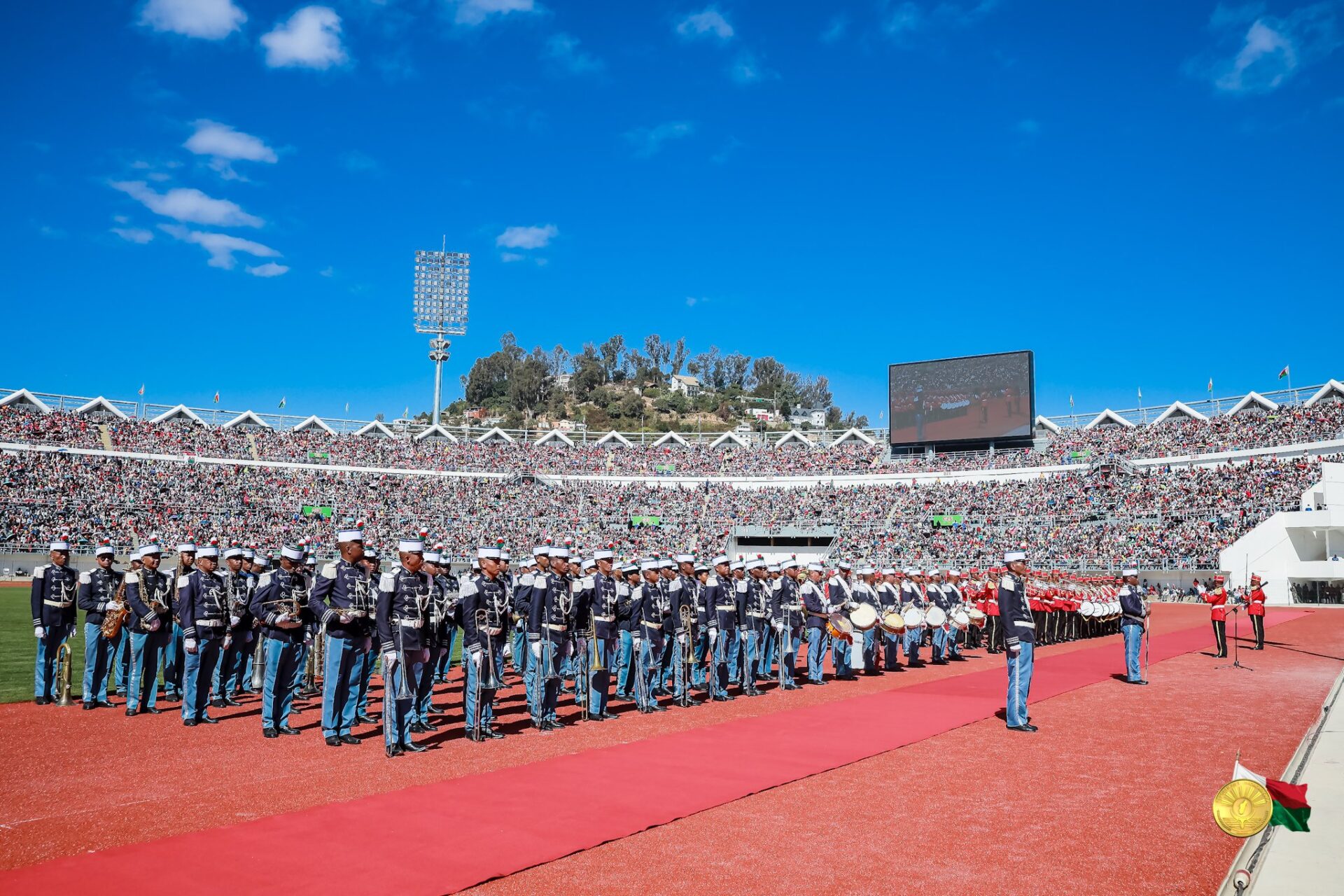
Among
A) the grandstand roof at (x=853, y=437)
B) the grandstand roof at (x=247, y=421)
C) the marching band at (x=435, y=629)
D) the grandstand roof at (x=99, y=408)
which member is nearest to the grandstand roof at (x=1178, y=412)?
the grandstand roof at (x=853, y=437)

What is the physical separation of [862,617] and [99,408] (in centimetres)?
5891

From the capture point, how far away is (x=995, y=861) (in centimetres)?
606

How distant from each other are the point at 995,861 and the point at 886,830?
88 cm

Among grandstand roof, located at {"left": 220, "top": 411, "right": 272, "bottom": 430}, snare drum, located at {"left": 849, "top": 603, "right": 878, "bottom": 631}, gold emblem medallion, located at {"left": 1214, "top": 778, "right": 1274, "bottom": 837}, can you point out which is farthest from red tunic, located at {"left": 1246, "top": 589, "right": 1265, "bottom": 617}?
grandstand roof, located at {"left": 220, "top": 411, "right": 272, "bottom": 430}

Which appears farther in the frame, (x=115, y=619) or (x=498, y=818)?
(x=115, y=619)

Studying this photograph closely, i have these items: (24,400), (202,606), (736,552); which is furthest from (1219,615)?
(24,400)

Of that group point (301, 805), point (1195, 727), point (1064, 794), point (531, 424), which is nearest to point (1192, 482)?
point (1195, 727)

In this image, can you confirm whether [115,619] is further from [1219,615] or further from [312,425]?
[312,425]

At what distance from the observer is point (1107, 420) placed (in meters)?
62.0

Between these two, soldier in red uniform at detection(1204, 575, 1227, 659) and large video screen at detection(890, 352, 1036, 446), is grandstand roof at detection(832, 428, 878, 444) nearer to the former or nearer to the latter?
large video screen at detection(890, 352, 1036, 446)

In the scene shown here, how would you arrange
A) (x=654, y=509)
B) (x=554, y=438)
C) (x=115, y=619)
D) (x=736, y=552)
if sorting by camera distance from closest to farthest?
(x=115, y=619) < (x=736, y=552) < (x=654, y=509) < (x=554, y=438)

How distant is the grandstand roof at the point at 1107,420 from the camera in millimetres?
61156

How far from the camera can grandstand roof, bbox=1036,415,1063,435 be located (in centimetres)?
6246

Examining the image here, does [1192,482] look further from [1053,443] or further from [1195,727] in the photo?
[1195,727]
